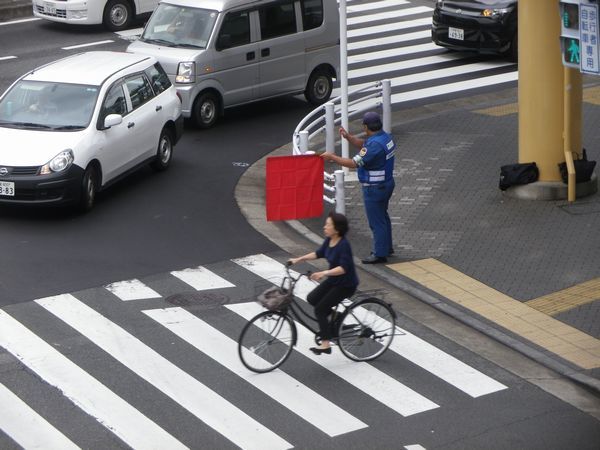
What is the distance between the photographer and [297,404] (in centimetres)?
1130

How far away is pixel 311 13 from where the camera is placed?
22.6 meters

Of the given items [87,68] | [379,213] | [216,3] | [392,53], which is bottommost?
[392,53]

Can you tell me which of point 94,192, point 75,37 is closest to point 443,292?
point 94,192

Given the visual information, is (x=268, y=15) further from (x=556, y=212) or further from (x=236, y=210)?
(x=556, y=212)

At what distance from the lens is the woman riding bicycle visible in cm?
1166

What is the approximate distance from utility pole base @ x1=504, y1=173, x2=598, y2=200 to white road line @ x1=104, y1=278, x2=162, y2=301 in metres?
5.91

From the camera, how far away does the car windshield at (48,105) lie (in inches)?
667

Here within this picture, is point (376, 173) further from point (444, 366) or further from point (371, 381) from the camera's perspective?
point (371, 381)

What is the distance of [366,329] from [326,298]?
547 millimetres

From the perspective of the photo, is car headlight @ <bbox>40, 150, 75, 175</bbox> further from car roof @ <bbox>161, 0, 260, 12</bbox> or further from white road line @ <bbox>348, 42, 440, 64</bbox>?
white road line @ <bbox>348, 42, 440, 64</bbox>

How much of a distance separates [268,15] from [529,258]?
28.6ft

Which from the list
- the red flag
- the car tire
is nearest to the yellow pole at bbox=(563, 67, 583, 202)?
the red flag

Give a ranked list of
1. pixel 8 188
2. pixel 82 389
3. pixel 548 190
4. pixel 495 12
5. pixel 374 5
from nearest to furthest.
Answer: pixel 82 389
pixel 8 188
pixel 548 190
pixel 495 12
pixel 374 5

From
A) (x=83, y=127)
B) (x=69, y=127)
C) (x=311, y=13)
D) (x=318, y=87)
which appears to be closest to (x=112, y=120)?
(x=83, y=127)
